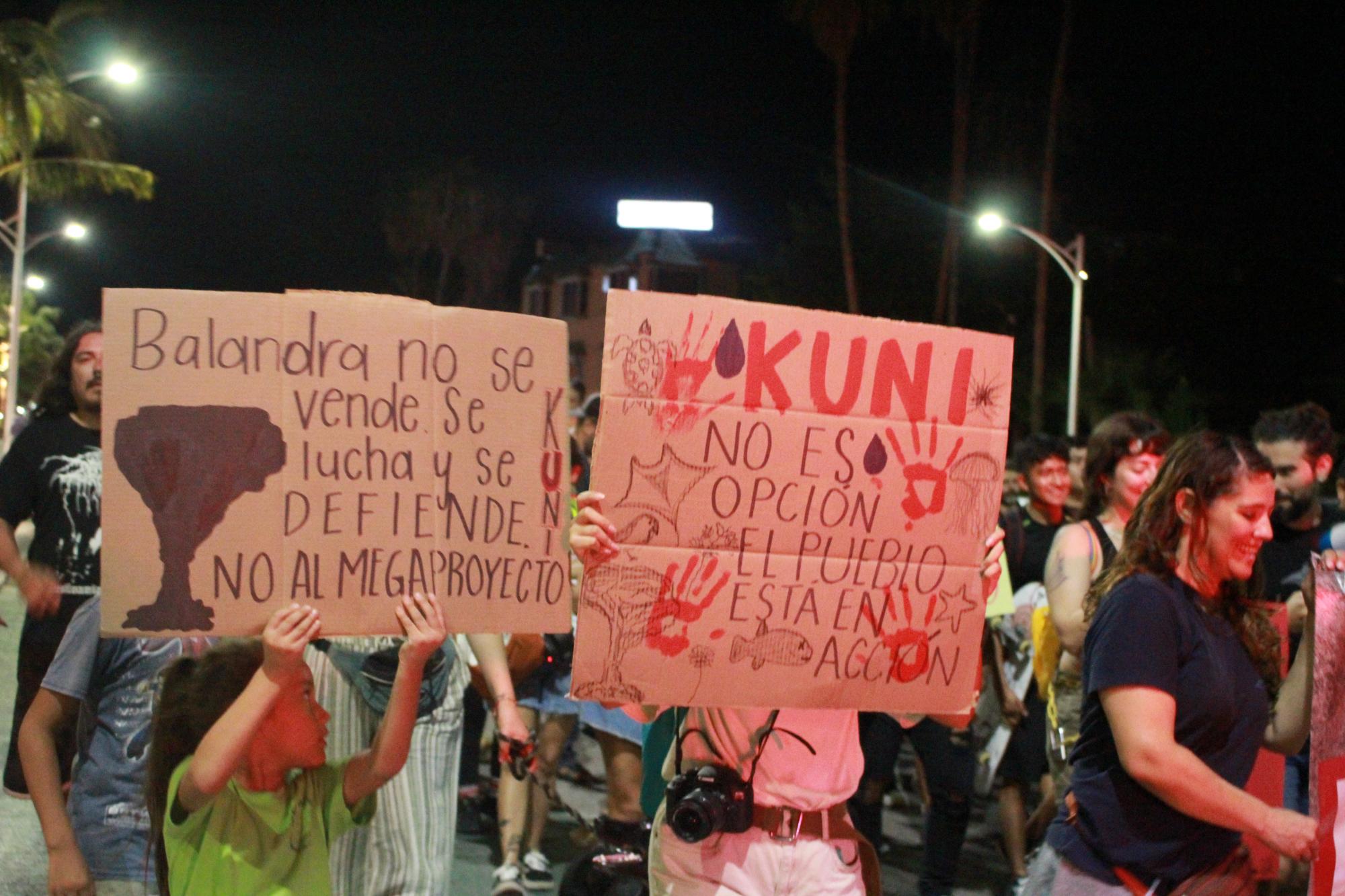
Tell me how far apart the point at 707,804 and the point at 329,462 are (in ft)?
3.59

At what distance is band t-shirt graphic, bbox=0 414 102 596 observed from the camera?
417cm

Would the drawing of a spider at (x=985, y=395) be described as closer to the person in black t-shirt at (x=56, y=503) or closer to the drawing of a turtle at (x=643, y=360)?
the drawing of a turtle at (x=643, y=360)

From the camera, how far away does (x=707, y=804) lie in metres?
2.96

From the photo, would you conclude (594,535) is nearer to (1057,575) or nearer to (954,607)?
(954,607)

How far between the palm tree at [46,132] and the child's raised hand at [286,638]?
56.1 feet

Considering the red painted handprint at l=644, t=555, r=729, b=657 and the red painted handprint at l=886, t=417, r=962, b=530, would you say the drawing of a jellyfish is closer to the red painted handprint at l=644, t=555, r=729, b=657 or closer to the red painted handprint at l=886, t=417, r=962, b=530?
the red painted handprint at l=886, t=417, r=962, b=530

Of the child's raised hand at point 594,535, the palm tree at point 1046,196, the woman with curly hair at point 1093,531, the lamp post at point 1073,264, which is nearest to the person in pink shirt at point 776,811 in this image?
the child's raised hand at point 594,535

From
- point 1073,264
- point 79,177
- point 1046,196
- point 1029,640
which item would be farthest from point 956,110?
point 1029,640

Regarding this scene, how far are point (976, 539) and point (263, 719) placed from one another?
62.8 inches

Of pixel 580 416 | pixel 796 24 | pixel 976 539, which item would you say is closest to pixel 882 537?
pixel 976 539

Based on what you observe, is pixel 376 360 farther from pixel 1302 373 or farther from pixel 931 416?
pixel 1302 373

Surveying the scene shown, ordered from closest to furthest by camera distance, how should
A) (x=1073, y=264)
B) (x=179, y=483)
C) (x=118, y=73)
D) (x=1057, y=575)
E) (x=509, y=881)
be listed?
(x=179, y=483) < (x=1057, y=575) < (x=509, y=881) < (x=118, y=73) < (x=1073, y=264)

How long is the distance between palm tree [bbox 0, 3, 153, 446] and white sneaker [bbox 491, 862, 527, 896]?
50.2 ft

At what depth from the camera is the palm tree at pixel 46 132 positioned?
17.8m
